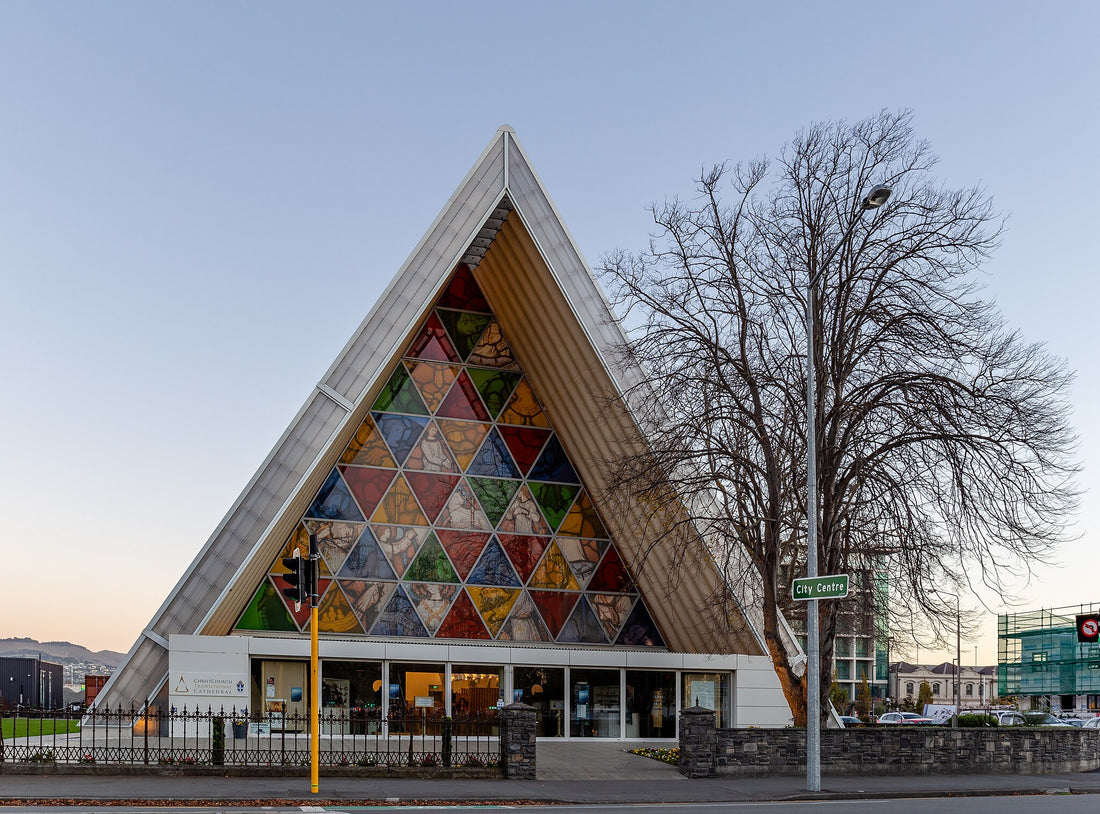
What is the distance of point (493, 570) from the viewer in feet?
91.9

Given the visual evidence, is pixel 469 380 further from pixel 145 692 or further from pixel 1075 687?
pixel 1075 687

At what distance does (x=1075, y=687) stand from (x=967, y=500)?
53.1 meters

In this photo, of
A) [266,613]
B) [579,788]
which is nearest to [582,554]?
[266,613]

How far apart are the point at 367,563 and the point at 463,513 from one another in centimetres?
276

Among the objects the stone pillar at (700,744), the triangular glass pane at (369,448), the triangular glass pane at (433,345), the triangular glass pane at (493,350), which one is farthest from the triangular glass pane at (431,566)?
the stone pillar at (700,744)

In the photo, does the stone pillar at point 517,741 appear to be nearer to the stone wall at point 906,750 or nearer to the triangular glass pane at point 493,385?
the stone wall at point 906,750

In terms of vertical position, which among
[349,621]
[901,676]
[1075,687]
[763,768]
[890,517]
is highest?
[890,517]

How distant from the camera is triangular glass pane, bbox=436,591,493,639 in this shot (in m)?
27.3

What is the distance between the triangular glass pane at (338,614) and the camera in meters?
26.5

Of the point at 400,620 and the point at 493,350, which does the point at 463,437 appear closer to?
the point at 493,350

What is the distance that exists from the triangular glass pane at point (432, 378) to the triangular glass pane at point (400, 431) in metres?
0.60

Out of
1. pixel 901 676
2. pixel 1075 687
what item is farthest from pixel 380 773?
pixel 901 676

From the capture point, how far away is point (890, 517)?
20.5 metres

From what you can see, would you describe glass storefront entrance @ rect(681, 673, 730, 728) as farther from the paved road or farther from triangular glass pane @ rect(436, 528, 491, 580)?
triangular glass pane @ rect(436, 528, 491, 580)
